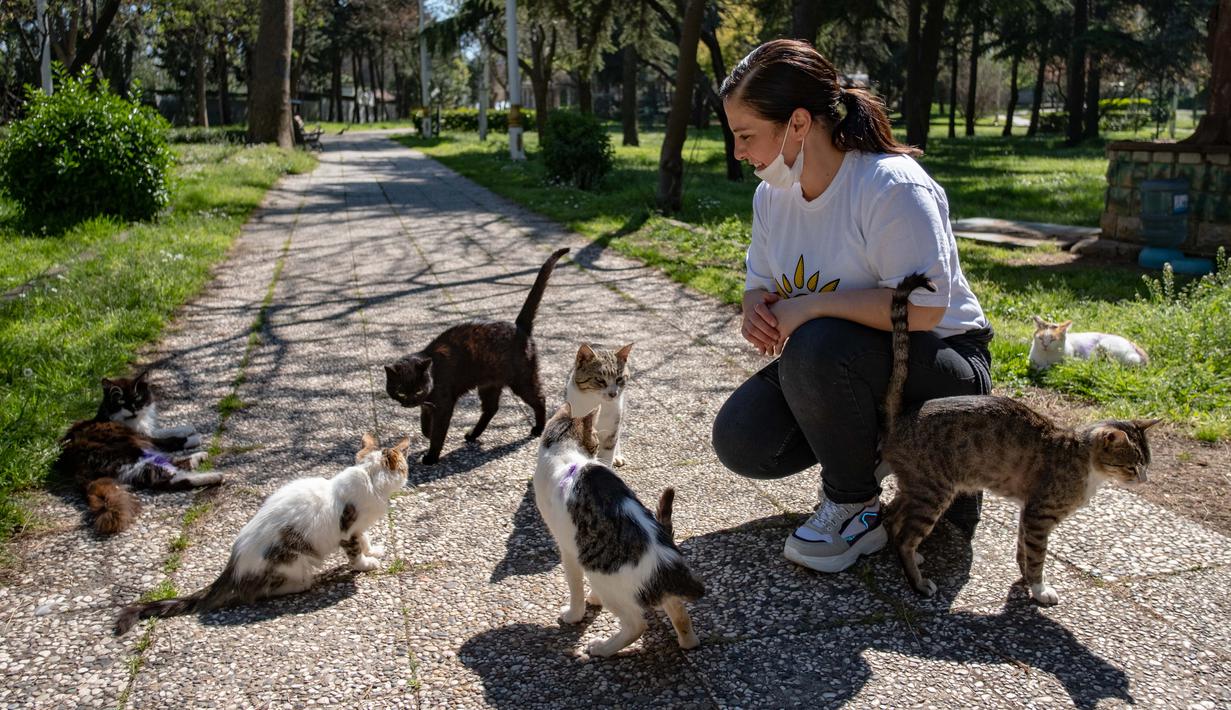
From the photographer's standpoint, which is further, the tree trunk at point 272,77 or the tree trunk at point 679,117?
the tree trunk at point 272,77

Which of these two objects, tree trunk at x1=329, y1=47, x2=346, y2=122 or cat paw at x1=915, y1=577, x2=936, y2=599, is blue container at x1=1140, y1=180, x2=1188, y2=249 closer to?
cat paw at x1=915, y1=577, x2=936, y2=599

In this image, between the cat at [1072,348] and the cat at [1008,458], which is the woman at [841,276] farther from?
A: the cat at [1072,348]

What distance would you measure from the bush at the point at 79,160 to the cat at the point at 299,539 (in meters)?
8.93

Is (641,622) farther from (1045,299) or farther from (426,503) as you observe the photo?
(1045,299)

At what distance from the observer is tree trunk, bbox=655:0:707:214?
36.2 feet

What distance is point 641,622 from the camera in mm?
2566

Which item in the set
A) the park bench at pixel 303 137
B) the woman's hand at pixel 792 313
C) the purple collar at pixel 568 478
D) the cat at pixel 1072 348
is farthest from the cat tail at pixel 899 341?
the park bench at pixel 303 137

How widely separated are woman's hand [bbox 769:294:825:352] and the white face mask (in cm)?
40

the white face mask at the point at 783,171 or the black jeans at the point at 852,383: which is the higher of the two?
the white face mask at the point at 783,171

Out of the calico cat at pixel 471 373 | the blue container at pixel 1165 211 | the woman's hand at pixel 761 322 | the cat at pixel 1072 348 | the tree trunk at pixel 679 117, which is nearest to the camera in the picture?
the woman's hand at pixel 761 322

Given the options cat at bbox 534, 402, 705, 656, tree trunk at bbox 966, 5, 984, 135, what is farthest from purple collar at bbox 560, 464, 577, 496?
tree trunk at bbox 966, 5, 984, 135

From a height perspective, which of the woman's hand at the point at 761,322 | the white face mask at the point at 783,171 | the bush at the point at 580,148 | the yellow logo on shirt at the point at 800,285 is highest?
the bush at the point at 580,148

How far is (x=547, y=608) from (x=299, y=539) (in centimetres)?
86

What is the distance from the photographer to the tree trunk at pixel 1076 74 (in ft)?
88.9
